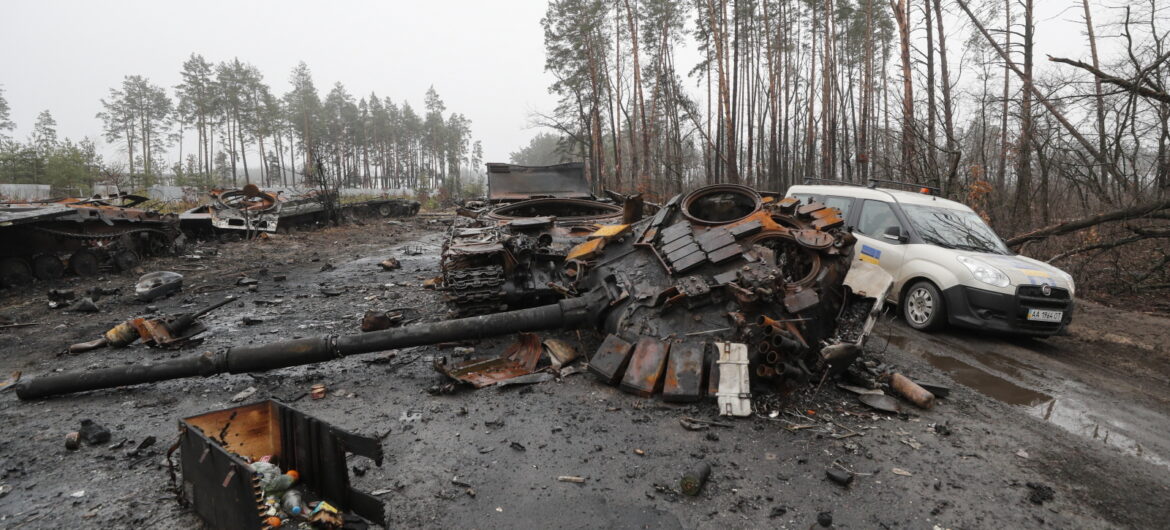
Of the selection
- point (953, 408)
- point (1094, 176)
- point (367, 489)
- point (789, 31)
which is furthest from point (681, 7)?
point (367, 489)

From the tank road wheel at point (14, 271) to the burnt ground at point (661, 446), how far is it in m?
4.85

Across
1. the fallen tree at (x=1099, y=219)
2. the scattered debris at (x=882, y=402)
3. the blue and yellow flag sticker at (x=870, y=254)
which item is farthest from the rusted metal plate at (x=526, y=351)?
the fallen tree at (x=1099, y=219)

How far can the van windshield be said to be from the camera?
6535 mm

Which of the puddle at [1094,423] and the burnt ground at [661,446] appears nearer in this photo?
the burnt ground at [661,446]

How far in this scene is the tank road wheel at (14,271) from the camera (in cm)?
904

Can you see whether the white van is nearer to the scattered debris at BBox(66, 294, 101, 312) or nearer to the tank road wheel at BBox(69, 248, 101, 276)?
the scattered debris at BBox(66, 294, 101, 312)

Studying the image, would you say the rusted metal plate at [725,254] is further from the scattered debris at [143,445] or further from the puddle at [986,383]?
the scattered debris at [143,445]

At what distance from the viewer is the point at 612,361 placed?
4246 mm

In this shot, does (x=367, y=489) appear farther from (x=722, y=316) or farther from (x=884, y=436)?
(x=884, y=436)

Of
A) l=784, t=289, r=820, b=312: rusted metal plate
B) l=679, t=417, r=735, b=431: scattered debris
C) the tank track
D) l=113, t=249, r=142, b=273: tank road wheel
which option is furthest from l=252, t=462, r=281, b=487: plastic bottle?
l=113, t=249, r=142, b=273: tank road wheel

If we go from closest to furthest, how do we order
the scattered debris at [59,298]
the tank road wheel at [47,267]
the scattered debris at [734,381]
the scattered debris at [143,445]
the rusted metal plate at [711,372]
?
1. the scattered debris at [143,445]
2. the scattered debris at [734,381]
3. the rusted metal plate at [711,372]
4. the scattered debris at [59,298]
5. the tank road wheel at [47,267]

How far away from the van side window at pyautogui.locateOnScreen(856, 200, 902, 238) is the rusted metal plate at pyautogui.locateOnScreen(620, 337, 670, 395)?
4797mm

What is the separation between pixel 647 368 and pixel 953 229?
5.33m

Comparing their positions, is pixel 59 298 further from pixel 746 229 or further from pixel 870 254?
pixel 870 254
